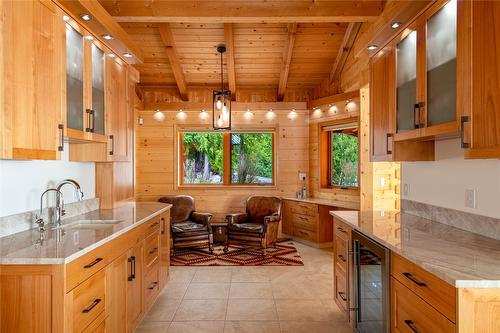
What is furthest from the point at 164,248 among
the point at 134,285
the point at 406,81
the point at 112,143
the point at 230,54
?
the point at 230,54

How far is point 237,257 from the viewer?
5426mm

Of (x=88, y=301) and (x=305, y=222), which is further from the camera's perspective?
(x=305, y=222)

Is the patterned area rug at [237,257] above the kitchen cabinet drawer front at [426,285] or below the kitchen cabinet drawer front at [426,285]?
below

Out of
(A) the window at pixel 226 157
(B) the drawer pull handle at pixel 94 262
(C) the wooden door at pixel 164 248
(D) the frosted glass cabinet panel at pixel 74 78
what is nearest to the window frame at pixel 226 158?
(A) the window at pixel 226 157

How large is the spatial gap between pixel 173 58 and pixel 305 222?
141 inches

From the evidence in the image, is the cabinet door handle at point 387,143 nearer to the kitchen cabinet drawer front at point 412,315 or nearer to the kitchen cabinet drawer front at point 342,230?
the kitchen cabinet drawer front at point 342,230

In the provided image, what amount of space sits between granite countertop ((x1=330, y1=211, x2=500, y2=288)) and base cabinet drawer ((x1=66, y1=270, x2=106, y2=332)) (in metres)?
1.74

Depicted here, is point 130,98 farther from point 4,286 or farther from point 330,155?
point 330,155

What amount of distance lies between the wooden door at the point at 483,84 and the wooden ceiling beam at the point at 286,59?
3.42 metres

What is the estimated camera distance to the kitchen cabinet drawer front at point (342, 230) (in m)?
2.87

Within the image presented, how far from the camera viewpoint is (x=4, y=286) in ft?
5.73

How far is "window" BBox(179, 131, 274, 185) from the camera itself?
699 cm

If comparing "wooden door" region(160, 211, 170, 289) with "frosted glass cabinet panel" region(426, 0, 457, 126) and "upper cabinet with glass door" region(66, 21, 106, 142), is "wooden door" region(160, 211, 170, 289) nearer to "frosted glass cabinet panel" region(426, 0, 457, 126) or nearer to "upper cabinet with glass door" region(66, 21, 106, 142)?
"upper cabinet with glass door" region(66, 21, 106, 142)

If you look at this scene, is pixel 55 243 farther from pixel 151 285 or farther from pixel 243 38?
pixel 243 38
